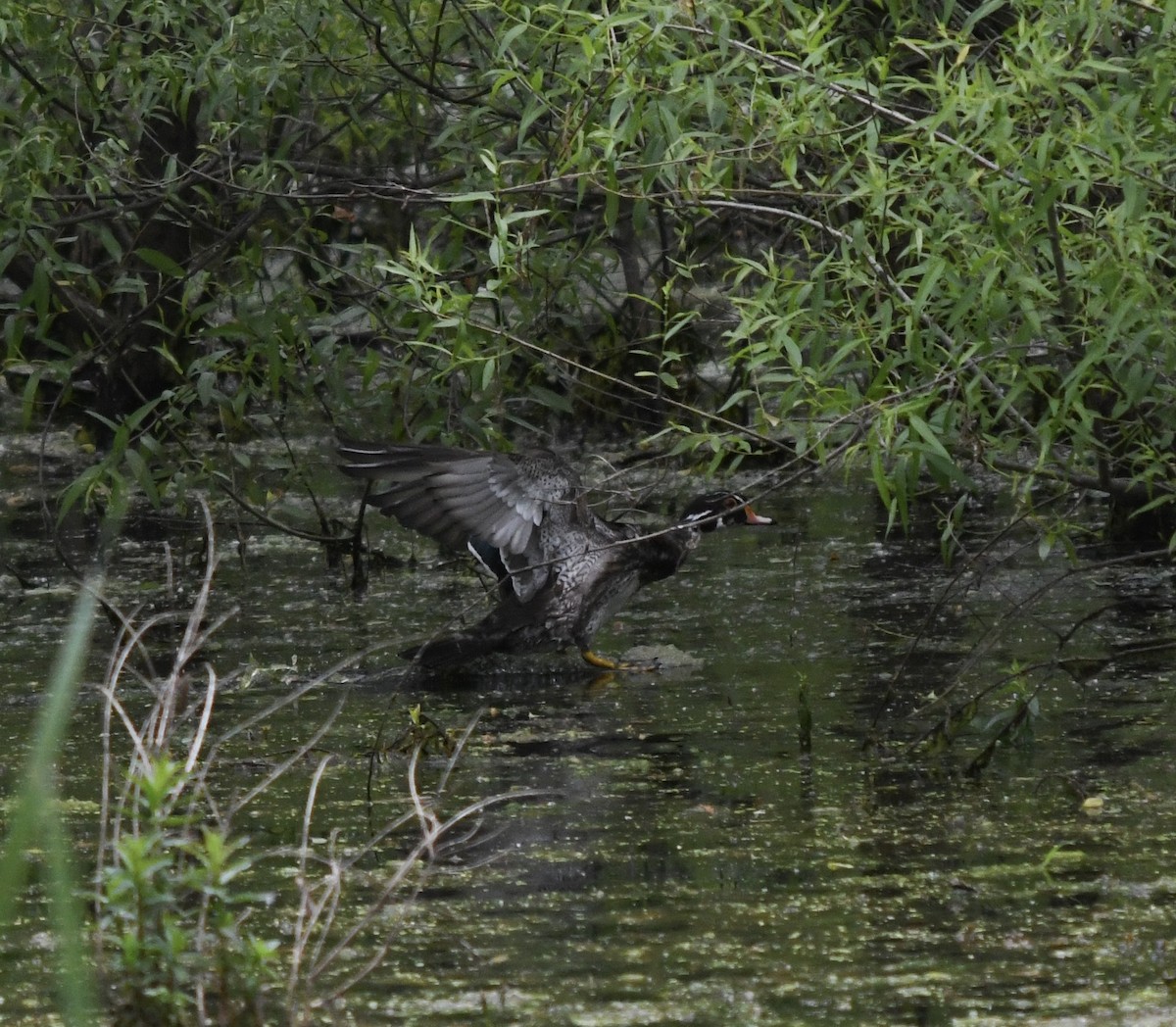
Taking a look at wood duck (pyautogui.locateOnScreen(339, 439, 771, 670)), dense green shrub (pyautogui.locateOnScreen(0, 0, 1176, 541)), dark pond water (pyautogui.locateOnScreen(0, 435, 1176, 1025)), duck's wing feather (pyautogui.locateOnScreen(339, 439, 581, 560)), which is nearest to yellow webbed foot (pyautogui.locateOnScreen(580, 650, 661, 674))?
wood duck (pyautogui.locateOnScreen(339, 439, 771, 670))

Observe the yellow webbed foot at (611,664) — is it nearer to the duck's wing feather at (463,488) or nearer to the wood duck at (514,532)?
the wood duck at (514,532)

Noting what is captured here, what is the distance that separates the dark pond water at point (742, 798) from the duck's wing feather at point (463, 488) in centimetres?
57

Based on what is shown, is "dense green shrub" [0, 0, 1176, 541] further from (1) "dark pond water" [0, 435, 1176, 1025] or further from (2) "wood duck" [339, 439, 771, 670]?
(1) "dark pond water" [0, 435, 1176, 1025]

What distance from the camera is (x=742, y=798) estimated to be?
18.9 ft

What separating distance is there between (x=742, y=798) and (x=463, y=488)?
243 cm

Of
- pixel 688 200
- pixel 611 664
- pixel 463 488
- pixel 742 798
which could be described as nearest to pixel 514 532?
pixel 463 488

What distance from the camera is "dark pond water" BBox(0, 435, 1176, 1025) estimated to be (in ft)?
13.8

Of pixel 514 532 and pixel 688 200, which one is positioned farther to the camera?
pixel 514 532

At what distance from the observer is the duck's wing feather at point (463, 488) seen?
785cm

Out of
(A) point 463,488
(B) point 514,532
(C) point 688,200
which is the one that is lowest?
(B) point 514,532

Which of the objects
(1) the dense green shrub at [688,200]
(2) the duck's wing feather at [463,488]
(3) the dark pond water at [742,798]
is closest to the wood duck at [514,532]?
(2) the duck's wing feather at [463,488]

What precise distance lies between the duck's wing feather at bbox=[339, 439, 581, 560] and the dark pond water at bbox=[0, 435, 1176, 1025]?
22.4 inches

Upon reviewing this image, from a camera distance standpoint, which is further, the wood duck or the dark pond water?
the wood duck

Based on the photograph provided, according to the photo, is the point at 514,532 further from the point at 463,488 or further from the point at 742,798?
the point at 742,798
